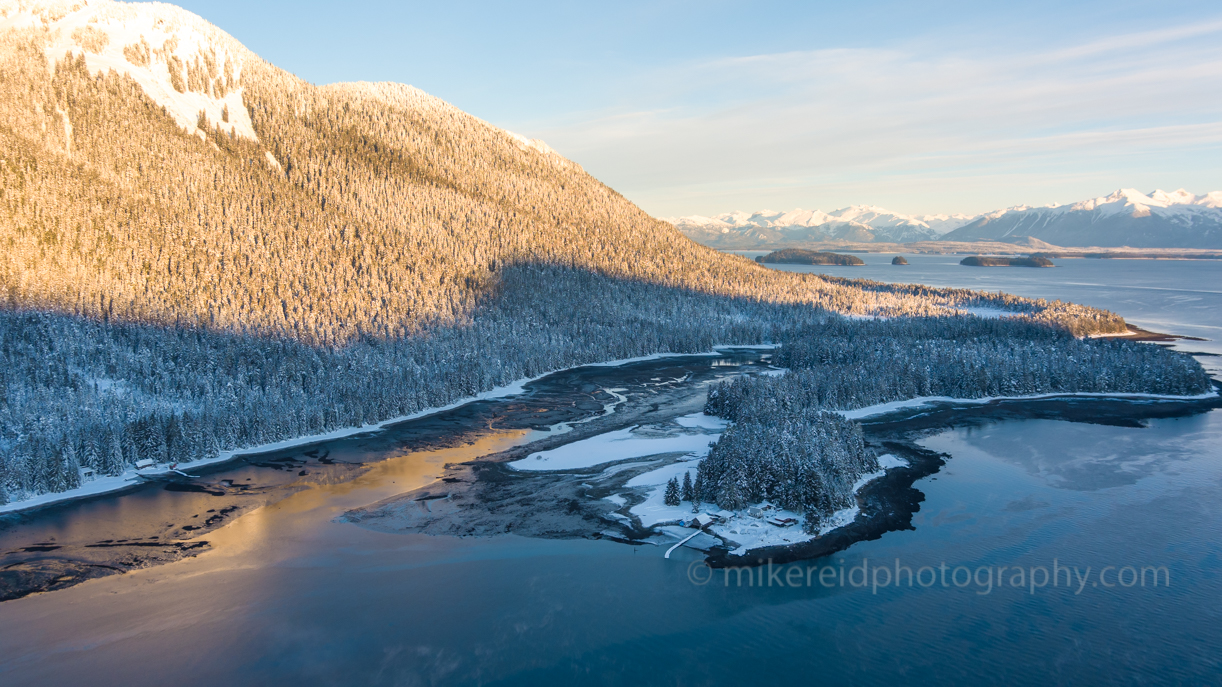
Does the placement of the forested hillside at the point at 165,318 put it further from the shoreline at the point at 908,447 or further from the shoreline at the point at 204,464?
the shoreline at the point at 908,447

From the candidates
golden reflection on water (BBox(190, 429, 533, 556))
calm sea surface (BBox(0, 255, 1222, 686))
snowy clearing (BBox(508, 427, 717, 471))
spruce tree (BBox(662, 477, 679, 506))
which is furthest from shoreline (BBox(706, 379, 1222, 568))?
golden reflection on water (BBox(190, 429, 533, 556))

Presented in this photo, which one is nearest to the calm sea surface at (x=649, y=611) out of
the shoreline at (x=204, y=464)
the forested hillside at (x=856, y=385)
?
the forested hillside at (x=856, y=385)

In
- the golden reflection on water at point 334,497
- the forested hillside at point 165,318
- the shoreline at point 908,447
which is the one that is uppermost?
the forested hillside at point 165,318

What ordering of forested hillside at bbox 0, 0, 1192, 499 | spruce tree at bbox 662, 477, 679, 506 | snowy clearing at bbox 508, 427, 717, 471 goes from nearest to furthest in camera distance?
spruce tree at bbox 662, 477, 679, 506 → snowy clearing at bbox 508, 427, 717, 471 → forested hillside at bbox 0, 0, 1192, 499

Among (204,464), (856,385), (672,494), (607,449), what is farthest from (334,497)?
(856,385)

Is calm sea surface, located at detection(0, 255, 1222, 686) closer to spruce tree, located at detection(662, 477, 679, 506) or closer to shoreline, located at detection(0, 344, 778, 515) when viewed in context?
spruce tree, located at detection(662, 477, 679, 506)
